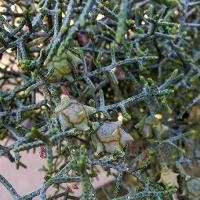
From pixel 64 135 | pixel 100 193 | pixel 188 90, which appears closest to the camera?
pixel 64 135

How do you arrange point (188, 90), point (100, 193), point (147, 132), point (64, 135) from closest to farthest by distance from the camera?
point (64, 135) → point (147, 132) → point (188, 90) → point (100, 193)

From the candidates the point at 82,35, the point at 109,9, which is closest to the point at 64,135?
the point at 109,9

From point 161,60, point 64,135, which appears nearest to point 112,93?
point 161,60

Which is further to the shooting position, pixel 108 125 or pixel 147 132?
pixel 147 132

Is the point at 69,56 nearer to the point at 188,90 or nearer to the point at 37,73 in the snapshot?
the point at 37,73

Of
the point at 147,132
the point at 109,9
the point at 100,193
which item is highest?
the point at 109,9

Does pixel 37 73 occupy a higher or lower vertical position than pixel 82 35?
lower

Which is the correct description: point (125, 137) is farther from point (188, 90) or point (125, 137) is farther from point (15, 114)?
point (188, 90)
